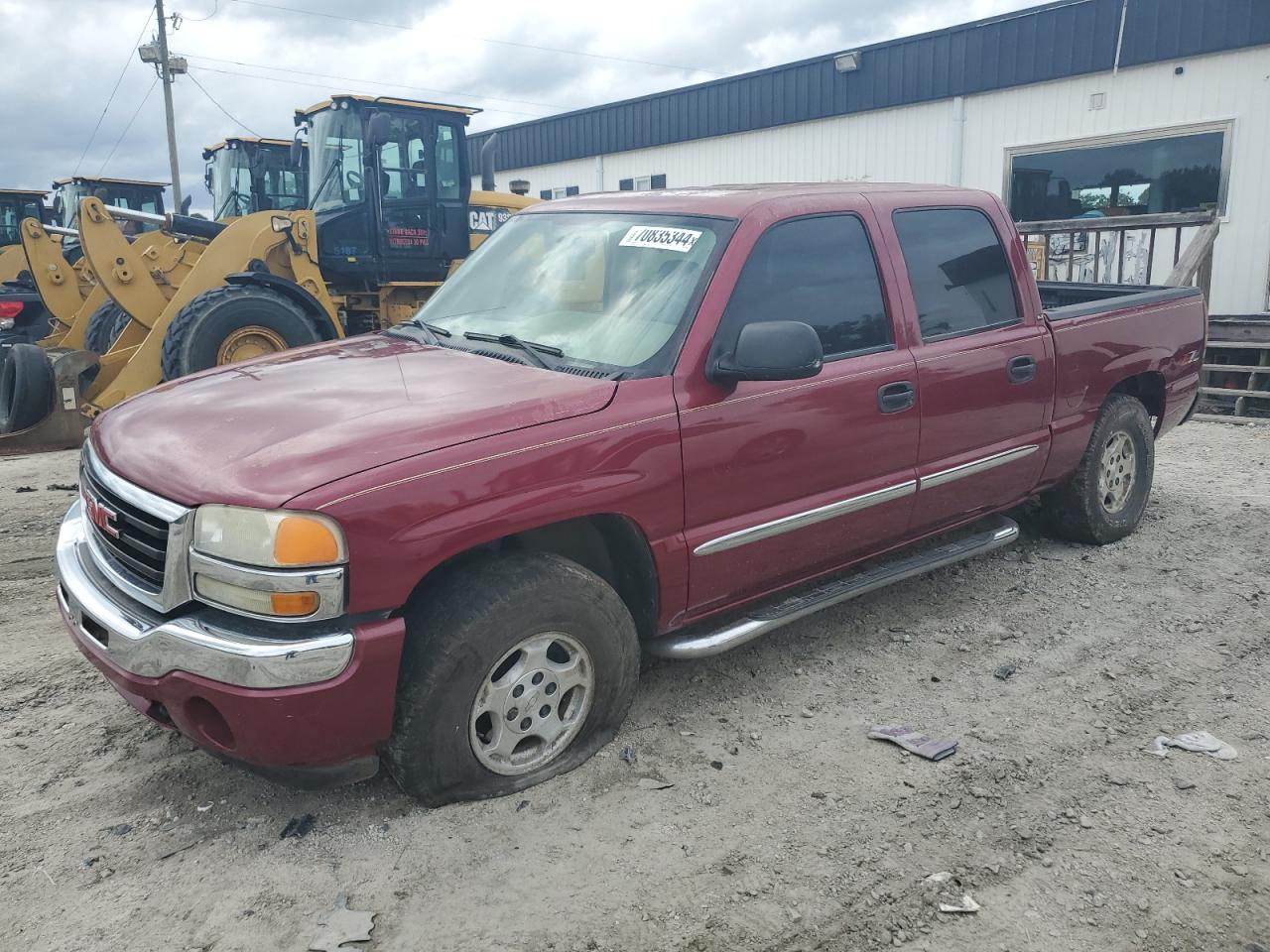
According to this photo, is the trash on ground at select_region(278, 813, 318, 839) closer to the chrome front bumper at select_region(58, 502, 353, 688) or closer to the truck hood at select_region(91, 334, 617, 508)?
the chrome front bumper at select_region(58, 502, 353, 688)

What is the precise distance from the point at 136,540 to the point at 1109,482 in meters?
4.74

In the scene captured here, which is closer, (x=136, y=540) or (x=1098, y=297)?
(x=136, y=540)

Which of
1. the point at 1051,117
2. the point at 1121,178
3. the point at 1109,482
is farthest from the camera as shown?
the point at 1051,117

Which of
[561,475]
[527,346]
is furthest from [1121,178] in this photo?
[561,475]

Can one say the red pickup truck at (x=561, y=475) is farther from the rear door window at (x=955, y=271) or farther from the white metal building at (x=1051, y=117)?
the white metal building at (x=1051, y=117)

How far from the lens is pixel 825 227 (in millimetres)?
3902

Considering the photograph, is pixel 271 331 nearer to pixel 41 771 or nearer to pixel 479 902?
pixel 41 771

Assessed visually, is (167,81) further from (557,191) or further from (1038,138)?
(1038,138)

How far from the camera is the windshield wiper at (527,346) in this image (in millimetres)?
3457

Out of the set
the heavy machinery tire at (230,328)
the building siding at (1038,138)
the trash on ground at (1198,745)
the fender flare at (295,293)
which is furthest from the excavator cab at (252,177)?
the trash on ground at (1198,745)

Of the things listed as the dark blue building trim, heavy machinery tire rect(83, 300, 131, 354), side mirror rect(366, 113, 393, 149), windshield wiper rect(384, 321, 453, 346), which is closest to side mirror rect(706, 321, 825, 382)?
windshield wiper rect(384, 321, 453, 346)

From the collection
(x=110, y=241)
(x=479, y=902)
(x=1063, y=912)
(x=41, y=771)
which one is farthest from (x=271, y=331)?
(x=1063, y=912)

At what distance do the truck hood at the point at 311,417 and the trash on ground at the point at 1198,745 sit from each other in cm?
223

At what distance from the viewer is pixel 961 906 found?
262 centimetres
